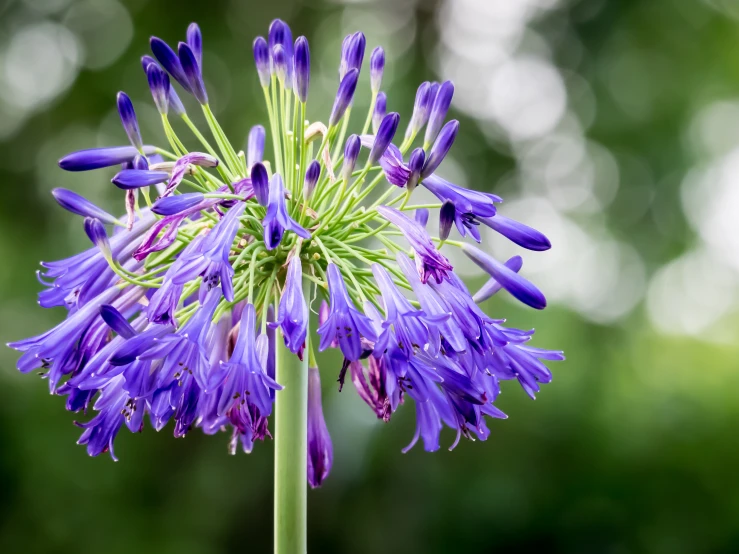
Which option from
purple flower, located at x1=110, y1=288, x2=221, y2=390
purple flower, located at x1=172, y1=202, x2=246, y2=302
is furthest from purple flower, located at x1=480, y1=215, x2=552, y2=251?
purple flower, located at x1=110, y1=288, x2=221, y2=390

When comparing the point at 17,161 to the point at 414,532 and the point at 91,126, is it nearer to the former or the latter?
the point at 91,126

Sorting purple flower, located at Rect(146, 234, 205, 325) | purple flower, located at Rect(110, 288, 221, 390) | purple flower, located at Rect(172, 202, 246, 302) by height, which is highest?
purple flower, located at Rect(172, 202, 246, 302)

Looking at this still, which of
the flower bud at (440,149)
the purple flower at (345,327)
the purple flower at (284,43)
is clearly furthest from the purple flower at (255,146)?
the purple flower at (345,327)

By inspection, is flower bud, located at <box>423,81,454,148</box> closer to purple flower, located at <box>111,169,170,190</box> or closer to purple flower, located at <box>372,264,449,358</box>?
purple flower, located at <box>372,264,449,358</box>

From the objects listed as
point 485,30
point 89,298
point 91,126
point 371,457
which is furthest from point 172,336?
point 485,30

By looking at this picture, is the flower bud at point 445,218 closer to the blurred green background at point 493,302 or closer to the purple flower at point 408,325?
the purple flower at point 408,325

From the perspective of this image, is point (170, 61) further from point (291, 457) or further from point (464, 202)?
point (291, 457)
